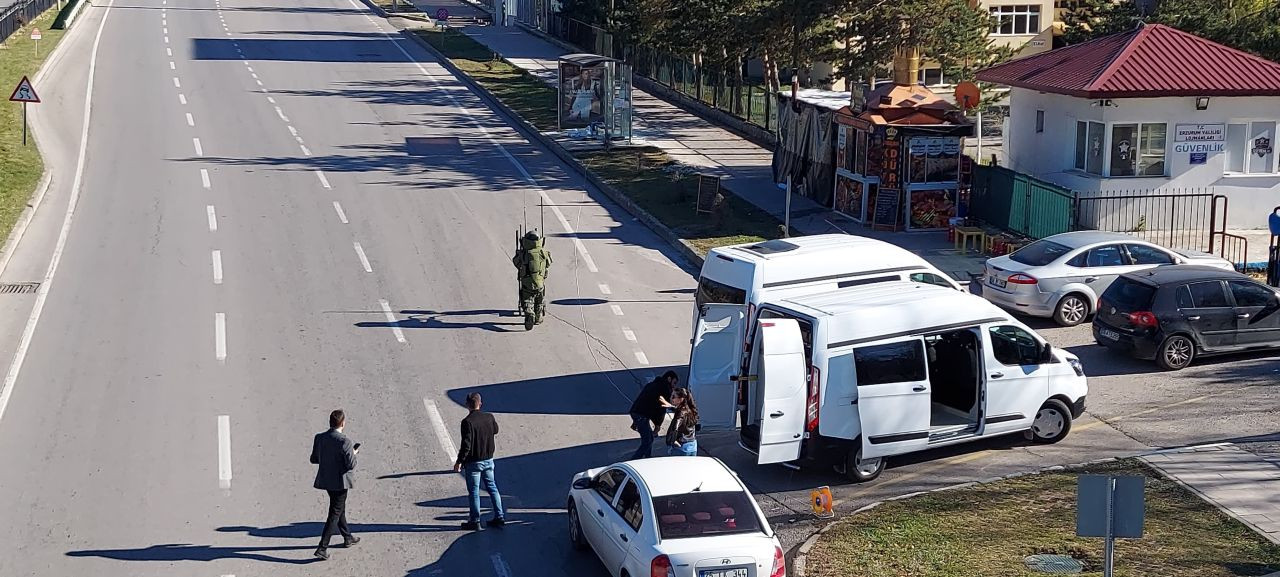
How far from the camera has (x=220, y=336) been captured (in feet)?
71.3

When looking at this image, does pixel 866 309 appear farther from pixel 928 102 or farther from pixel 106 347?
pixel 928 102

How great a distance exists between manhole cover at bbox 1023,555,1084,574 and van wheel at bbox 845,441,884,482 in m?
2.80

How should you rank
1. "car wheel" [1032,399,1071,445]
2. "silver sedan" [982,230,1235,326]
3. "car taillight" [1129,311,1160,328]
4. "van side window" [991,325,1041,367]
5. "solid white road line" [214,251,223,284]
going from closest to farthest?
1. "van side window" [991,325,1041,367]
2. "car wheel" [1032,399,1071,445]
3. "car taillight" [1129,311,1160,328]
4. "silver sedan" [982,230,1235,326]
5. "solid white road line" [214,251,223,284]

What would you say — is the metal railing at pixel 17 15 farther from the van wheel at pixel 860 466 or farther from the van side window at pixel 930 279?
the van wheel at pixel 860 466

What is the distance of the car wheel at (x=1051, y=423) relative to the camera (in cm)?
1678

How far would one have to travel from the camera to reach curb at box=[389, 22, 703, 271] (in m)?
28.1

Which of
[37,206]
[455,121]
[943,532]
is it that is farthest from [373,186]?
[943,532]

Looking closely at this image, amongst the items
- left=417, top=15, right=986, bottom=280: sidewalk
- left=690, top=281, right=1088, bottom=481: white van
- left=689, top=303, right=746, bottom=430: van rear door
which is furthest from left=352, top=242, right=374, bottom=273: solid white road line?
left=690, top=281, right=1088, bottom=481: white van

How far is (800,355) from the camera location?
49.9 ft

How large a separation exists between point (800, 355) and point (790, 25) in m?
26.1

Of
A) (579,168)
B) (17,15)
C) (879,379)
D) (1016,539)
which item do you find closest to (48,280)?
(579,168)

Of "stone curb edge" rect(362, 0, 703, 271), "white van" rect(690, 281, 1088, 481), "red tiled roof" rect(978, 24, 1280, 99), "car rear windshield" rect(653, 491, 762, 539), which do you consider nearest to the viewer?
"car rear windshield" rect(653, 491, 762, 539)

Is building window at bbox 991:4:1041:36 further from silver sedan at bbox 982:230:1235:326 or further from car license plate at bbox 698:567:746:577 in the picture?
car license plate at bbox 698:567:746:577

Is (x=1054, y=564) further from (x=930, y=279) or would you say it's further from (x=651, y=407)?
(x=930, y=279)
